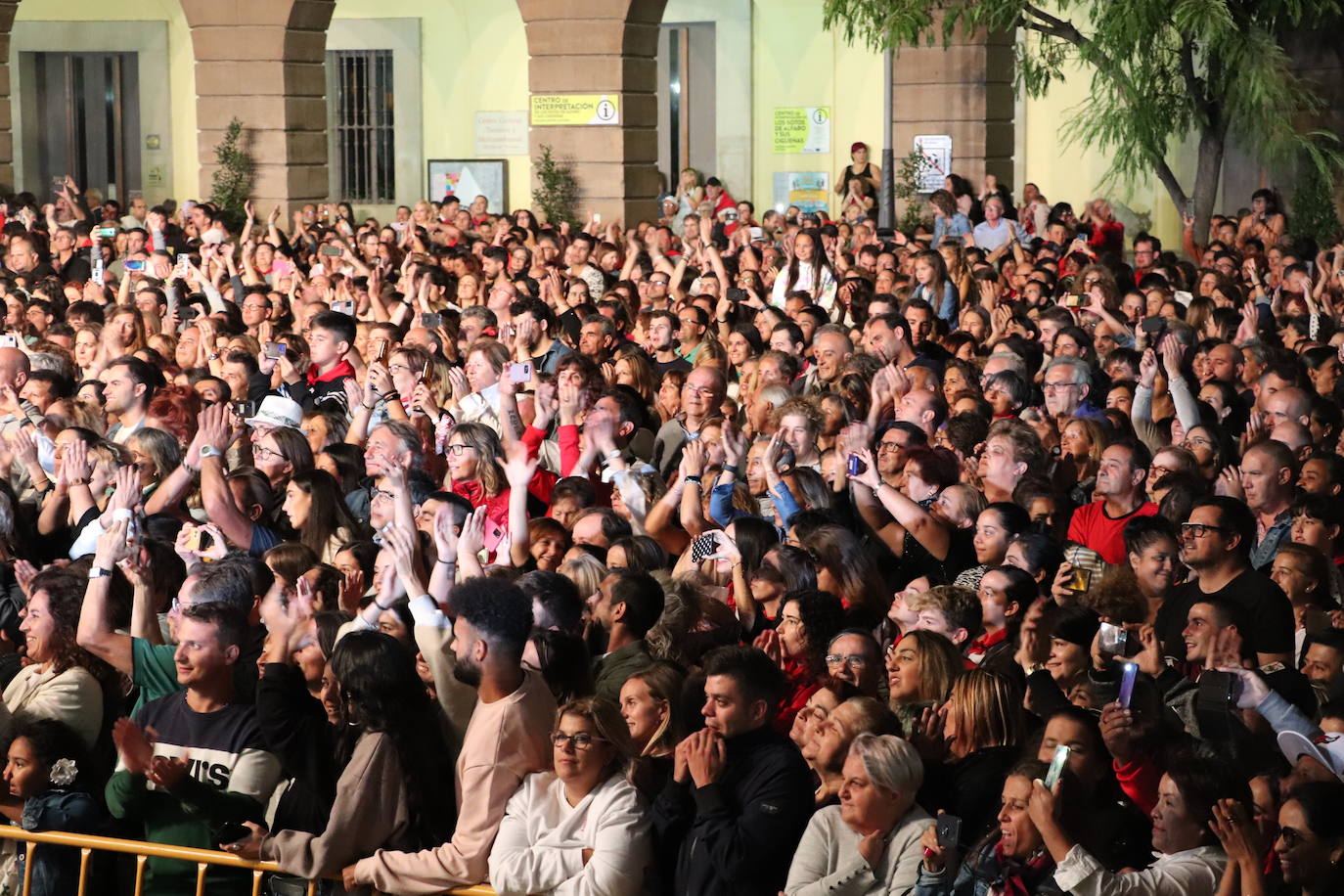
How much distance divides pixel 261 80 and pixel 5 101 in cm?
363

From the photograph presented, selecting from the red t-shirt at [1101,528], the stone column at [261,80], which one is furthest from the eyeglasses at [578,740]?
the stone column at [261,80]

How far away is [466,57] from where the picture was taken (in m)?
28.7

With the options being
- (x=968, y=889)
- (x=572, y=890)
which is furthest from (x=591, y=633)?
(x=968, y=889)

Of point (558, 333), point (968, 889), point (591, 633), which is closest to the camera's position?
point (968, 889)

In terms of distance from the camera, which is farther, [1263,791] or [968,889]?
[1263,791]

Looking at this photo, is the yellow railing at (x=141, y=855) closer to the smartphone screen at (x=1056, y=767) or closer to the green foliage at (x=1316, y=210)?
the smartphone screen at (x=1056, y=767)

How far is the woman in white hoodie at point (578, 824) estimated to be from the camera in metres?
4.92

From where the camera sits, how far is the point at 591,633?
254 inches

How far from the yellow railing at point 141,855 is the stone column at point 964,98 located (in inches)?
774

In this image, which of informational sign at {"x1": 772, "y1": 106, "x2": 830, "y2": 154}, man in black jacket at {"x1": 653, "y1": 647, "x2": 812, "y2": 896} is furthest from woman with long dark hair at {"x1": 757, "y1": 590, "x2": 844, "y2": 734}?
informational sign at {"x1": 772, "y1": 106, "x2": 830, "y2": 154}

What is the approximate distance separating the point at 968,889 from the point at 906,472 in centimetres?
370

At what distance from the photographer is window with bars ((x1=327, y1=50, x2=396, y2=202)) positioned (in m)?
28.7

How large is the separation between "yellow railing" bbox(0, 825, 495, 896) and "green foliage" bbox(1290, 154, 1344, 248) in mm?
18077

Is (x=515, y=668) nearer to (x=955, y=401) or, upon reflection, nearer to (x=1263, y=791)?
(x=1263, y=791)
